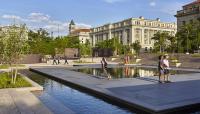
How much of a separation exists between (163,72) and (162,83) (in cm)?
104

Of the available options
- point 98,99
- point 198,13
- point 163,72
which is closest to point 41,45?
point 198,13

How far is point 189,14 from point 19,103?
271 ft

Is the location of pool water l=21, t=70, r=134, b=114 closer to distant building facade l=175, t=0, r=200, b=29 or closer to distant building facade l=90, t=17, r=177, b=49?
distant building facade l=175, t=0, r=200, b=29

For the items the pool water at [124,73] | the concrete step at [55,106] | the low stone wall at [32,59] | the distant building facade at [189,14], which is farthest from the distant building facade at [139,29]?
the concrete step at [55,106]

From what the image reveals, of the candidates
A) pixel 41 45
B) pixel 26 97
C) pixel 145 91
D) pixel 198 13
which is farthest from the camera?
pixel 198 13

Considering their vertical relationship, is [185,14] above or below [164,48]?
above

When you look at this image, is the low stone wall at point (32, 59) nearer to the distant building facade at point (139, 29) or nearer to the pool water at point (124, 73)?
the pool water at point (124, 73)

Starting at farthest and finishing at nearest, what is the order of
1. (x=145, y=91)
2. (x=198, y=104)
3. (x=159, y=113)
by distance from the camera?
(x=145, y=91) → (x=198, y=104) → (x=159, y=113)

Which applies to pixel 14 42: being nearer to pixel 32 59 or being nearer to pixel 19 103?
pixel 19 103

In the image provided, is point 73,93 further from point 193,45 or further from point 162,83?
point 193,45

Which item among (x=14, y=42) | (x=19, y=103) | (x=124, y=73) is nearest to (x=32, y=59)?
(x=124, y=73)

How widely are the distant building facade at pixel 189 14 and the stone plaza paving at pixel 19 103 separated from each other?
76.8m

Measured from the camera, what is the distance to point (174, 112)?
10.9 m

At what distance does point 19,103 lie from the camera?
474 inches
